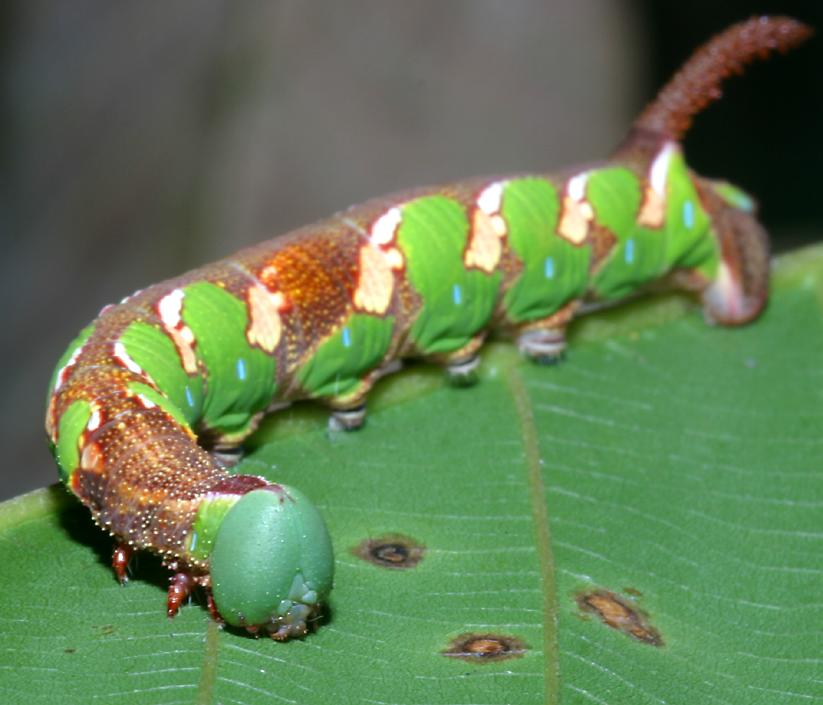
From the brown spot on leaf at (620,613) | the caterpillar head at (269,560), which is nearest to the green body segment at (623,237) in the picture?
the brown spot on leaf at (620,613)

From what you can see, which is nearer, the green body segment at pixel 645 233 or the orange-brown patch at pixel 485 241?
the orange-brown patch at pixel 485 241

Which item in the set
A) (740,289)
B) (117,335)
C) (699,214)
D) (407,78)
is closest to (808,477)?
(740,289)

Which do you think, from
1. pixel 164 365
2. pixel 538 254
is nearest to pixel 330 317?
pixel 164 365

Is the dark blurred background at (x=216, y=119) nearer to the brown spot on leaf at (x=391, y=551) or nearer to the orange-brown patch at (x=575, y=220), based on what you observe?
the orange-brown patch at (x=575, y=220)

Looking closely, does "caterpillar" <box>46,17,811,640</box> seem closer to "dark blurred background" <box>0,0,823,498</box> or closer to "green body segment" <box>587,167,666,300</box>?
"green body segment" <box>587,167,666,300</box>

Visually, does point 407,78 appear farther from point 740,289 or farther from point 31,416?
point 740,289

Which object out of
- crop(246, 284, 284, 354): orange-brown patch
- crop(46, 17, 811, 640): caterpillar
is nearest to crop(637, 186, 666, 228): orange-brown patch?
crop(46, 17, 811, 640): caterpillar

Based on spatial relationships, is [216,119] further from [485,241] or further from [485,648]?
[485,648]
